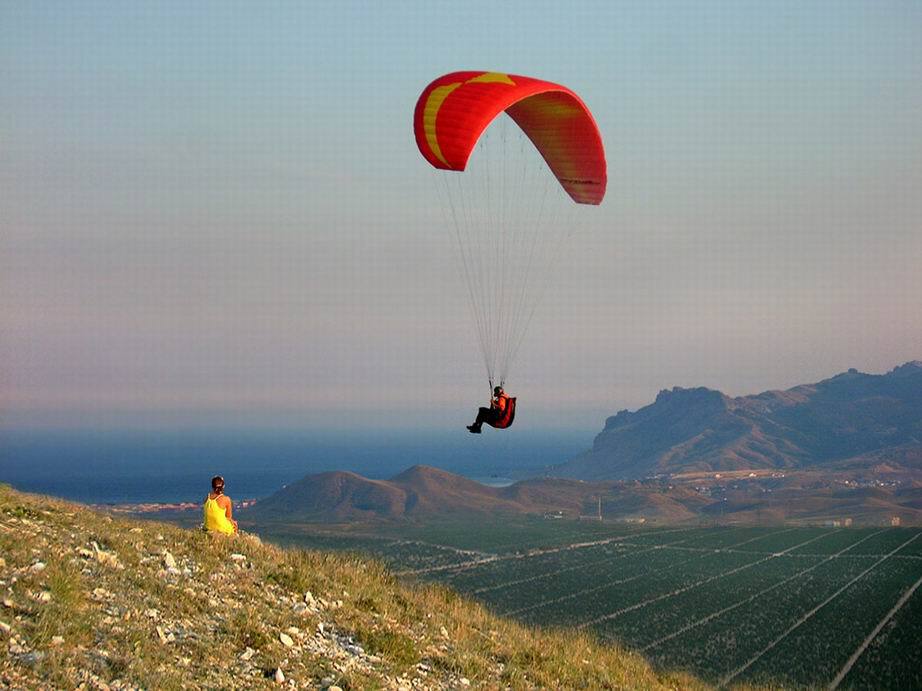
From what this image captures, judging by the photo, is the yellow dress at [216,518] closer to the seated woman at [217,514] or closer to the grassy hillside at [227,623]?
the seated woman at [217,514]

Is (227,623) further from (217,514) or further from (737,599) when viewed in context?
(737,599)

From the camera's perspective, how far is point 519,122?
28.1 meters

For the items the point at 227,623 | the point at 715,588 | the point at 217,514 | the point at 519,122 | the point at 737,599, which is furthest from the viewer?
the point at 715,588

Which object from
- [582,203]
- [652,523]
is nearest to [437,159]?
[582,203]

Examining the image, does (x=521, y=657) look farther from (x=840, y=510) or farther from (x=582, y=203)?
(x=840, y=510)

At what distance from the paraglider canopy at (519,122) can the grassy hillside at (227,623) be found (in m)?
10.8

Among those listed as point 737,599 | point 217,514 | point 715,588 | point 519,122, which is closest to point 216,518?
point 217,514

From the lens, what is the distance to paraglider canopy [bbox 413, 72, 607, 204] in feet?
73.5

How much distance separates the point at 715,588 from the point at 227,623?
7427cm

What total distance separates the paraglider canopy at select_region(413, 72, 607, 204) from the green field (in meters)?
11.5

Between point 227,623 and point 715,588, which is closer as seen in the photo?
point 227,623

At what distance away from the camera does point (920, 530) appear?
13188cm

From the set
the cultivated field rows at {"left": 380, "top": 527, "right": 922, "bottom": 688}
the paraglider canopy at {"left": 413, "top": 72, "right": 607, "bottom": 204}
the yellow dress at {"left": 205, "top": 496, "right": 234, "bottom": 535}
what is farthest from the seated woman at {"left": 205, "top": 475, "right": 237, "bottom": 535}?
the cultivated field rows at {"left": 380, "top": 527, "right": 922, "bottom": 688}

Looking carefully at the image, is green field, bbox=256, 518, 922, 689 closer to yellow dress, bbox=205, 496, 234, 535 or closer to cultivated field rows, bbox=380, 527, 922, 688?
cultivated field rows, bbox=380, 527, 922, 688
